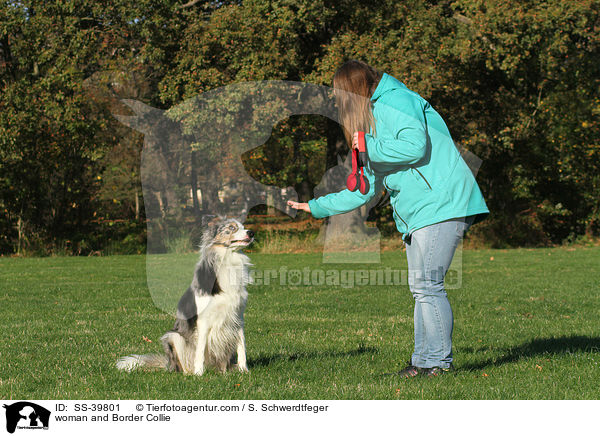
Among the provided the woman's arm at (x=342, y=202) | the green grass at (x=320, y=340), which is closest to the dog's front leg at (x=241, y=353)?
the green grass at (x=320, y=340)

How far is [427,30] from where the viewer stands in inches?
719

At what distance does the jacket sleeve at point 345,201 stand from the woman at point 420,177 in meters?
0.18

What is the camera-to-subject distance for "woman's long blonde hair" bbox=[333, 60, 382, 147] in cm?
484

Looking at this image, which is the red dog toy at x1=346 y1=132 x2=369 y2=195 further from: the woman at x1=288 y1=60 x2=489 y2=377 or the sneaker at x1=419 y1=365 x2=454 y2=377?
the sneaker at x1=419 y1=365 x2=454 y2=377

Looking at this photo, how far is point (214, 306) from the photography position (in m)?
5.14

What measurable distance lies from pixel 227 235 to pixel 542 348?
3488mm

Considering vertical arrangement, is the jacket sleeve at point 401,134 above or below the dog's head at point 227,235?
above

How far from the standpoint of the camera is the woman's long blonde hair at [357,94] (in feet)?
15.9

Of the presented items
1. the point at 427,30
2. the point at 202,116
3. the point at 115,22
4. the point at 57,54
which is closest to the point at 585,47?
the point at 427,30

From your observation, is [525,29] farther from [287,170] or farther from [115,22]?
[115,22]

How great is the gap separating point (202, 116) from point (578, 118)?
1254 centimetres

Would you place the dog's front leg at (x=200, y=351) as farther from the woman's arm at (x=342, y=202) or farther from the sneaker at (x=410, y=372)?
the sneaker at (x=410, y=372)
